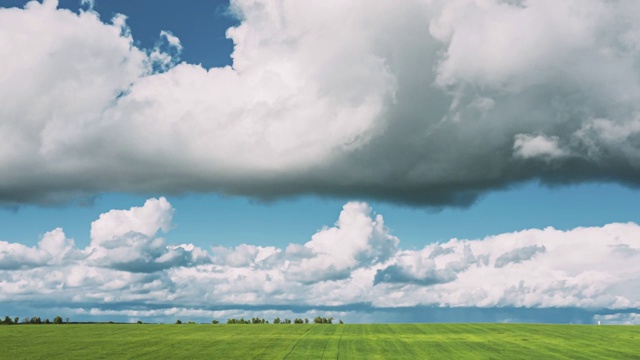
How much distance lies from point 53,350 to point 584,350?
5840 centimetres

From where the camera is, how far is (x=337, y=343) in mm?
77188

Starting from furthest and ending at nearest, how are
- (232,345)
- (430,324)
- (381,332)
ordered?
(430,324) < (381,332) < (232,345)

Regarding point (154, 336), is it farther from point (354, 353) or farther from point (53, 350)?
point (354, 353)

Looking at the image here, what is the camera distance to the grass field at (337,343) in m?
65.1

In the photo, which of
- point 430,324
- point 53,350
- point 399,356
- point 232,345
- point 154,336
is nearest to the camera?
point 399,356

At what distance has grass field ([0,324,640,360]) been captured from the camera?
65.1m

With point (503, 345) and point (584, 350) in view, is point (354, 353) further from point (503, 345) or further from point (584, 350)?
point (584, 350)

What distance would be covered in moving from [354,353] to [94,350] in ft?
92.1

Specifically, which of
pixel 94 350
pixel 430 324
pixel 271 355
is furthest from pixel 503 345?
pixel 94 350

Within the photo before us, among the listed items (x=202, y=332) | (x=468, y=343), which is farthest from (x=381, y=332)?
(x=202, y=332)

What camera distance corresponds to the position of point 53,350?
2707 inches

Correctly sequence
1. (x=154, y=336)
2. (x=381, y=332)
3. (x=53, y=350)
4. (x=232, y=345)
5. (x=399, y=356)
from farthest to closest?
(x=381, y=332) < (x=154, y=336) < (x=232, y=345) < (x=53, y=350) < (x=399, y=356)

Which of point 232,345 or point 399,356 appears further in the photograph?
point 232,345

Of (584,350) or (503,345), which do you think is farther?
(503,345)
